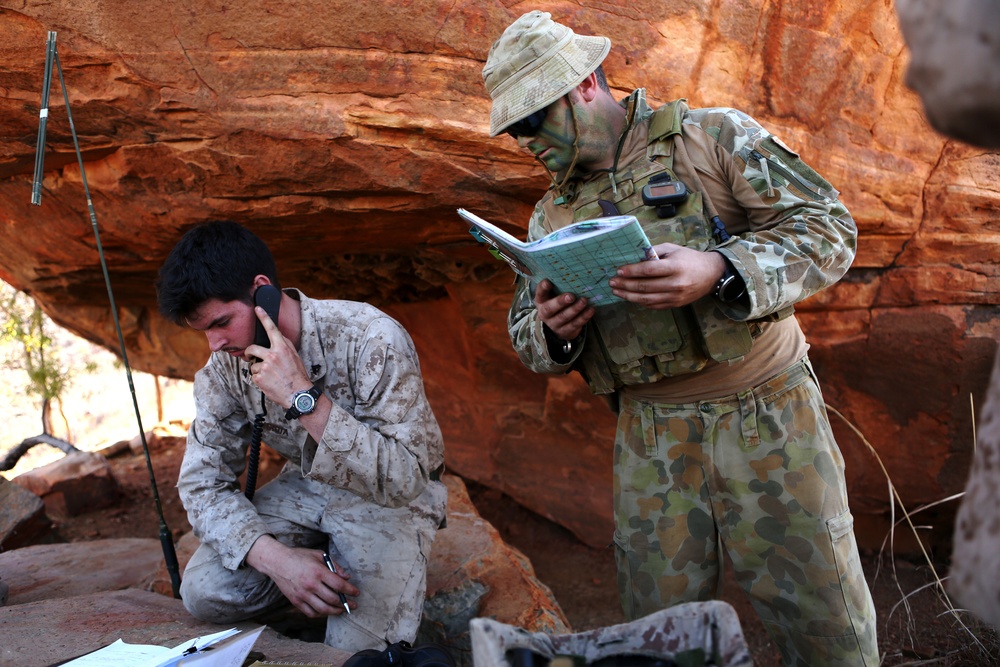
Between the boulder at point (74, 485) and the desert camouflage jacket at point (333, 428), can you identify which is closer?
the desert camouflage jacket at point (333, 428)

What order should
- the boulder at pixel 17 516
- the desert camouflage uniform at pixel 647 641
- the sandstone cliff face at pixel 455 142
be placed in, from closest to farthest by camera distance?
the desert camouflage uniform at pixel 647 641
the sandstone cliff face at pixel 455 142
the boulder at pixel 17 516

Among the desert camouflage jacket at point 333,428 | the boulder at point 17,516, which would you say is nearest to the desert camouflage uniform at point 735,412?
the desert camouflage jacket at point 333,428

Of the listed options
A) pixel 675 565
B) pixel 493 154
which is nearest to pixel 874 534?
pixel 675 565

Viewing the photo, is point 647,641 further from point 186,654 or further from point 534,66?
point 534,66

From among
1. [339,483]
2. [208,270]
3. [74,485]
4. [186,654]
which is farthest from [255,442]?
[74,485]

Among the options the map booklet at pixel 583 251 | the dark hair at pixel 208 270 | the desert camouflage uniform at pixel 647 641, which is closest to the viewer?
the desert camouflage uniform at pixel 647 641

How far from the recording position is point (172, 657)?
6.63ft

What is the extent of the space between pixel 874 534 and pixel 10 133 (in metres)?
5.02

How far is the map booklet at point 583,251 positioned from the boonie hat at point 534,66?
411 mm

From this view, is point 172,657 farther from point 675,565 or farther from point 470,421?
point 470,421

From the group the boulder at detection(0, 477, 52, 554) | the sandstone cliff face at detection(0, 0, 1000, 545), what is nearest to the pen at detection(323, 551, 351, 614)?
the sandstone cliff face at detection(0, 0, 1000, 545)

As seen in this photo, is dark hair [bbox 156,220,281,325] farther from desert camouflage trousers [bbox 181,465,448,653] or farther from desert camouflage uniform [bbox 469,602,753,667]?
desert camouflage uniform [bbox 469,602,753,667]

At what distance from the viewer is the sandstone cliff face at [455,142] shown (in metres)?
3.28

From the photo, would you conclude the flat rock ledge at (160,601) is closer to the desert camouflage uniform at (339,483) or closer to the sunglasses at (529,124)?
the desert camouflage uniform at (339,483)
